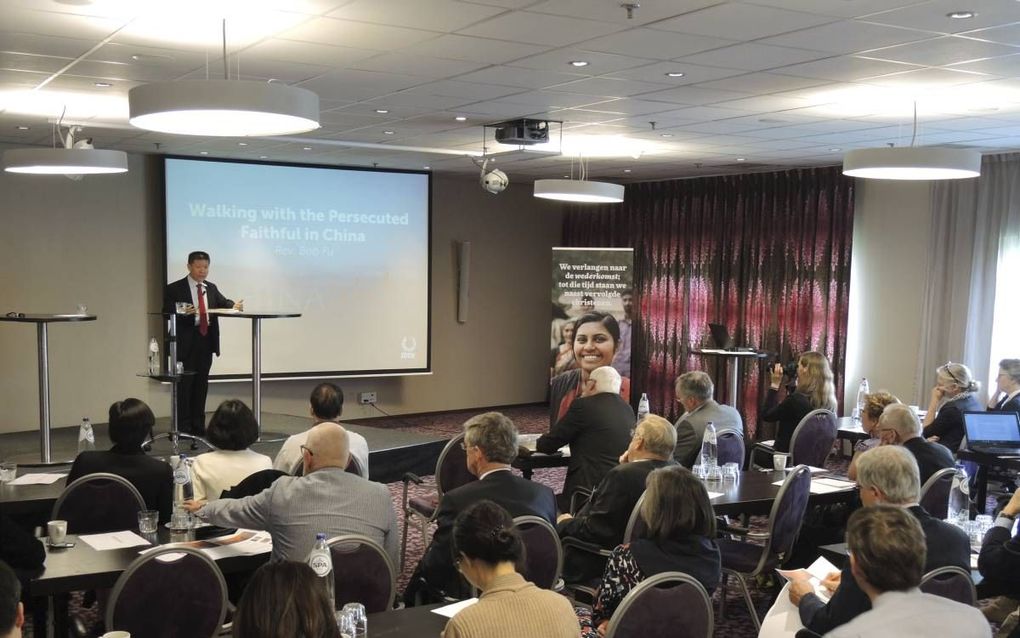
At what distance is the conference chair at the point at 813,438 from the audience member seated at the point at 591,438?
1.49 m

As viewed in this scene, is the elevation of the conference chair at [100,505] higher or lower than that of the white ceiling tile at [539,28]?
lower

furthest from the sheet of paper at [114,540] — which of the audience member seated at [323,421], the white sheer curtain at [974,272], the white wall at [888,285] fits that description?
the white wall at [888,285]

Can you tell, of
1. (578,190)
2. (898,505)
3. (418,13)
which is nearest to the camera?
(898,505)

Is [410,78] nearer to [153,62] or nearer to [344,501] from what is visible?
[153,62]

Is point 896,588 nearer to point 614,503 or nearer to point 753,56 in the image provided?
point 614,503

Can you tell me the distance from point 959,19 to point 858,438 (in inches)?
165

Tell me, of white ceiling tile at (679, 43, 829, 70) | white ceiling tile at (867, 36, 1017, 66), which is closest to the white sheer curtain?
white ceiling tile at (867, 36, 1017, 66)

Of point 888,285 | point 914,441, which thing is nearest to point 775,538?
point 914,441

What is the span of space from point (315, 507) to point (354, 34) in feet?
8.15

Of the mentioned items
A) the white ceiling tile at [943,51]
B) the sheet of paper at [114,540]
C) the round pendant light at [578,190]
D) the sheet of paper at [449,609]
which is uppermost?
the white ceiling tile at [943,51]

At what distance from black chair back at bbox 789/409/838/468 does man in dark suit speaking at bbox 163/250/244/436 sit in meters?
4.73

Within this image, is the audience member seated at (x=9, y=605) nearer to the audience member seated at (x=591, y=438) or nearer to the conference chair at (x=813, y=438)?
the audience member seated at (x=591, y=438)

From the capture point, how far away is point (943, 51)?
197 inches

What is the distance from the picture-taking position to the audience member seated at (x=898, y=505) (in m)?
3.07
